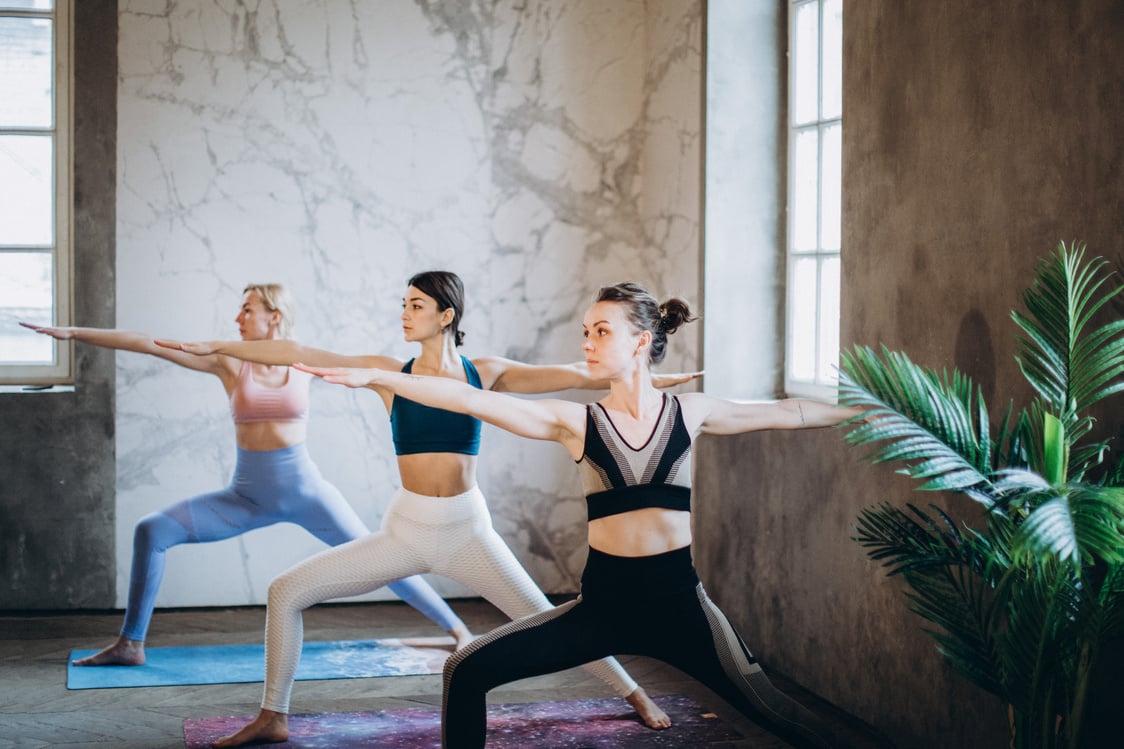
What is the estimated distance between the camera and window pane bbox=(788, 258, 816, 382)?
15.3 ft

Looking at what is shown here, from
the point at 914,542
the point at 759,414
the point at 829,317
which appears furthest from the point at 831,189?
the point at 914,542

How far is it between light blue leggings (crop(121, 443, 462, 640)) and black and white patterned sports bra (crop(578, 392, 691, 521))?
166 centimetres

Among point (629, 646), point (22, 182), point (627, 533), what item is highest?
point (22, 182)

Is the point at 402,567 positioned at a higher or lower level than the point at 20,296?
lower

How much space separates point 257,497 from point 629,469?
2004mm

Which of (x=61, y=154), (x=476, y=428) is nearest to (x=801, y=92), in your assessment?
(x=476, y=428)

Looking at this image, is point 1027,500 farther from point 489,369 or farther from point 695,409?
point 489,369

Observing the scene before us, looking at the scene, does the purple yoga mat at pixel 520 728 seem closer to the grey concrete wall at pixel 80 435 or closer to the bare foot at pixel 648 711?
the bare foot at pixel 648 711

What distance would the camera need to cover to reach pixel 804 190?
15.6ft

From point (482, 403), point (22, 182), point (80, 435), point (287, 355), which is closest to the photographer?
point (482, 403)

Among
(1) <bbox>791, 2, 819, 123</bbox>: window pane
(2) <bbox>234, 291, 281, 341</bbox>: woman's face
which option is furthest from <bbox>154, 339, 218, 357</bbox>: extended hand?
(1) <bbox>791, 2, 819, 123</bbox>: window pane

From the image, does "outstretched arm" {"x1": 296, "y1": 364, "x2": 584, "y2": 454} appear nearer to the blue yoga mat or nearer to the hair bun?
the hair bun

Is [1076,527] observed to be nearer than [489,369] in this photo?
Yes

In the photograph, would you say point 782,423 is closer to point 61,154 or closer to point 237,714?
point 237,714
